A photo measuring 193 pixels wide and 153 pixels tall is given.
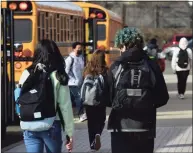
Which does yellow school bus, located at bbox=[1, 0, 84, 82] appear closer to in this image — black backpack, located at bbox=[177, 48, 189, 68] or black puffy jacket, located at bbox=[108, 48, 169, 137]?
black backpack, located at bbox=[177, 48, 189, 68]

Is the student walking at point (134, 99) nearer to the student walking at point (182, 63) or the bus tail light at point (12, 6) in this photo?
the bus tail light at point (12, 6)

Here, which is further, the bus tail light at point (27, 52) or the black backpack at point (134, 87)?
the bus tail light at point (27, 52)

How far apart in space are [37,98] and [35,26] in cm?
863

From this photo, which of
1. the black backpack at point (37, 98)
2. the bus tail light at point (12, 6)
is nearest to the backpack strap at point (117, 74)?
the black backpack at point (37, 98)

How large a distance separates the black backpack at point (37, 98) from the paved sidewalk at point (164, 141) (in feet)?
13.5

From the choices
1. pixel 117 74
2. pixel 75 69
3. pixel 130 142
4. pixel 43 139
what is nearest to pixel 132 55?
pixel 117 74

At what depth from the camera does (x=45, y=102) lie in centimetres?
587

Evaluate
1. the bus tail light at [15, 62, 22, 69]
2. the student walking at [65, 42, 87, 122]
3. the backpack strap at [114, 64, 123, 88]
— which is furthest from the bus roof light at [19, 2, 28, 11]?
the backpack strap at [114, 64, 123, 88]

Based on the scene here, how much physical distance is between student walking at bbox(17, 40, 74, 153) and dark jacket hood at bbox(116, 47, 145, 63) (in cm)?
57

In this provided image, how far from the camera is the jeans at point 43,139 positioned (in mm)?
5930

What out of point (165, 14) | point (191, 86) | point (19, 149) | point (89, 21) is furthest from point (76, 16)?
point (165, 14)

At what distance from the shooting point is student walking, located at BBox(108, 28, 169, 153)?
5871mm

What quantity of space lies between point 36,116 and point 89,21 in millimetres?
13396

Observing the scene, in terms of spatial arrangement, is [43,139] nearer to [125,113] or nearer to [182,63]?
[125,113]
